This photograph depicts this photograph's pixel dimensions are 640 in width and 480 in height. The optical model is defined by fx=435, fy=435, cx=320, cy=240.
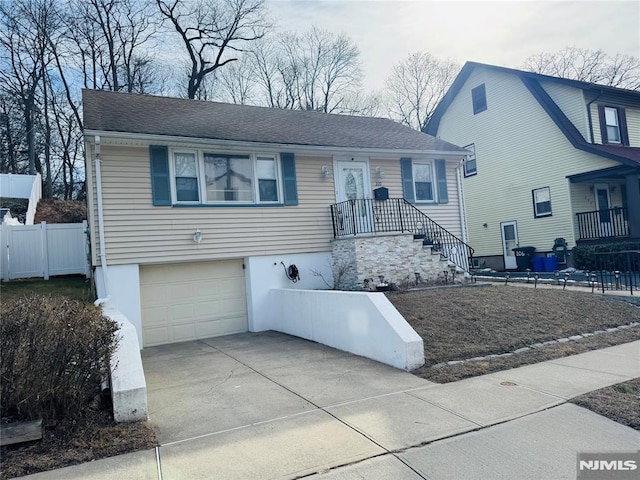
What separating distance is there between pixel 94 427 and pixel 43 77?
23.9 m

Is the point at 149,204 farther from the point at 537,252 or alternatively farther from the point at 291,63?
the point at 291,63

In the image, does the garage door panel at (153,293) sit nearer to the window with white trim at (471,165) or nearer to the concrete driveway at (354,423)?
the concrete driveway at (354,423)

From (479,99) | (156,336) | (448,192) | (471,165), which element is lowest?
(156,336)

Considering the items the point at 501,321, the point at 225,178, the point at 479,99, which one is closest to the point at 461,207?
the point at 501,321

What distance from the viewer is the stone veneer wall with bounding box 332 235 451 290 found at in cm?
1058

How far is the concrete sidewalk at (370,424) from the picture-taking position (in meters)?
3.49

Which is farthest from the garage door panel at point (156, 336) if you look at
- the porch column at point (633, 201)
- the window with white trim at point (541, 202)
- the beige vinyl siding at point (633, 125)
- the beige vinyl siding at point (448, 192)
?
the beige vinyl siding at point (633, 125)

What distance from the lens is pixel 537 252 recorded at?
17.8 meters

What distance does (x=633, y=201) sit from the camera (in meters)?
15.1

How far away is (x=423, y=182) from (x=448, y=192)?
0.89 meters

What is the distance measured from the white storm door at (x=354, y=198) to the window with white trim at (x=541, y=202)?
9379 mm

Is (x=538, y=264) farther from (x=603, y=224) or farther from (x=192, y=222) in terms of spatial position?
(x=192, y=222)

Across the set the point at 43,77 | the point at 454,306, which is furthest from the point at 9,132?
the point at 454,306

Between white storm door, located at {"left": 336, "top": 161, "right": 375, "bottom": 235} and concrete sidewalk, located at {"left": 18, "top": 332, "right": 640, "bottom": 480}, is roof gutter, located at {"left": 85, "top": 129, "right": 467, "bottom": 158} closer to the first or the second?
white storm door, located at {"left": 336, "top": 161, "right": 375, "bottom": 235}
